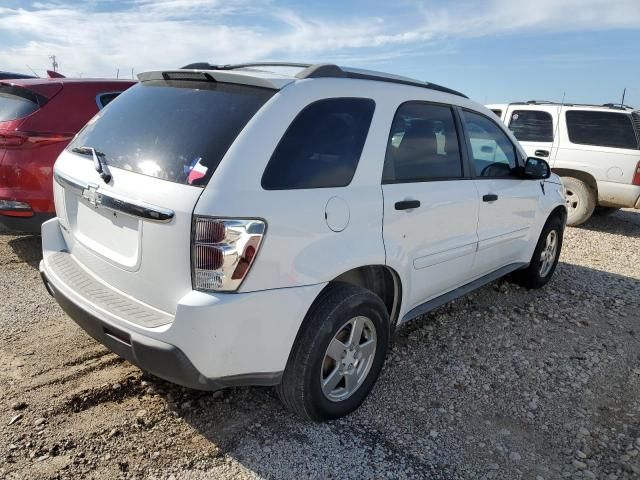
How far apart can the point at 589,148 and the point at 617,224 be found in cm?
196

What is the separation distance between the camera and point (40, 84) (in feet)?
15.2

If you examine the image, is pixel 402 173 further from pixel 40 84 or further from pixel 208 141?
pixel 40 84

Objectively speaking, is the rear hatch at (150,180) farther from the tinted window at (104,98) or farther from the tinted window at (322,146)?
the tinted window at (104,98)

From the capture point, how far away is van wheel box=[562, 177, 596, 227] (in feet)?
26.9

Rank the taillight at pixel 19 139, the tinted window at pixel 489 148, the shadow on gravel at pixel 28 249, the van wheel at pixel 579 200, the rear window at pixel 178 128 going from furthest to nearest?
the van wheel at pixel 579 200 < the shadow on gravel at pixel 28 249 < the taillight at pixel 19 139 < the tinted window at pixel 489 148 < the rear window at pixel 178 128

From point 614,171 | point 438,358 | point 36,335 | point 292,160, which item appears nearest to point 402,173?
point 292,160

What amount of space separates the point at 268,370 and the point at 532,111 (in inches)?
318

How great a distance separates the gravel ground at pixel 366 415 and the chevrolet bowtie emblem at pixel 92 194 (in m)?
1.12

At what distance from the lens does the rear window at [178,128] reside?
2.20m

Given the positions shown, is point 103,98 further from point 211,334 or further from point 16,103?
point 211,334

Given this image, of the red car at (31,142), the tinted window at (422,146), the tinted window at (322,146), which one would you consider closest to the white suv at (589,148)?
the tinted window at (422,146)

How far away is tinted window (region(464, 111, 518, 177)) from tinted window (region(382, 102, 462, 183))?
272 millimetres

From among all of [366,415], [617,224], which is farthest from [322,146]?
[617,224]

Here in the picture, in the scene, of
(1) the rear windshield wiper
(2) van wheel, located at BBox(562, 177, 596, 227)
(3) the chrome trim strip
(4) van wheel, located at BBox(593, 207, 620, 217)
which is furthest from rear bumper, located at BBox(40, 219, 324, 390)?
(4) van wheel, located at BBox(593, 207, 620, 217)
